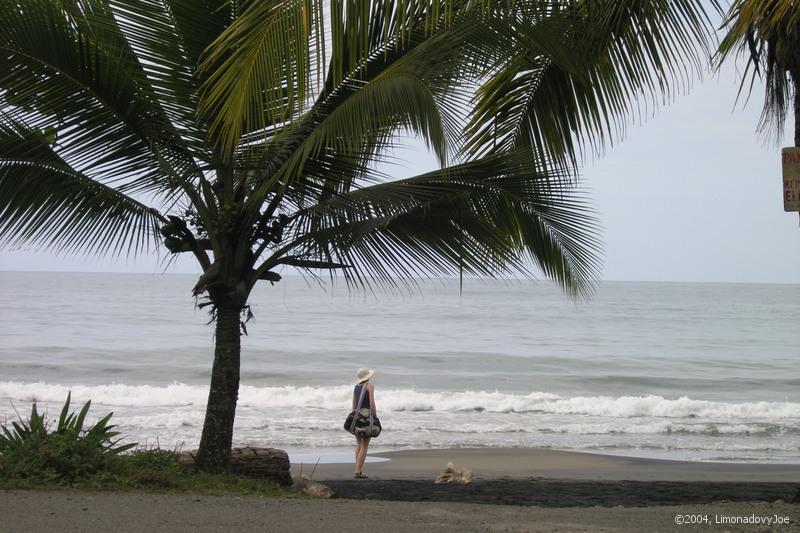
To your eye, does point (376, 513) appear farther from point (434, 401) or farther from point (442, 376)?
point (442, 376)

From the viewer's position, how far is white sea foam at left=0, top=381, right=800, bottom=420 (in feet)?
66.3

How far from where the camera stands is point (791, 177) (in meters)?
4.31

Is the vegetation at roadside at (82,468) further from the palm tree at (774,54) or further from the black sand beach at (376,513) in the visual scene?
the palm tree at (774,54)

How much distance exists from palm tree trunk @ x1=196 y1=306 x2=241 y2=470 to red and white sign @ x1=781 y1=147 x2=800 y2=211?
191 inches

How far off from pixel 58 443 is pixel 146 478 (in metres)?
0.73

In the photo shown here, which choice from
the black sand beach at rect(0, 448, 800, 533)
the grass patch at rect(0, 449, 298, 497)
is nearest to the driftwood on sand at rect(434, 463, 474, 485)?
the black sand beach at rect(0, 448, 800, 533)

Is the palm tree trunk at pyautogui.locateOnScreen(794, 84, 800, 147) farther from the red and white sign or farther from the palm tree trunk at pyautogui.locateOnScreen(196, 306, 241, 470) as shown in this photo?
the palm tree trunk at pyautogui.locateOnScreen(196, 306, 241, 470)

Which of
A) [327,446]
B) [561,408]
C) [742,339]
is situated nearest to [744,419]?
[561,408]

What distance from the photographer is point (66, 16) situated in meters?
6.73

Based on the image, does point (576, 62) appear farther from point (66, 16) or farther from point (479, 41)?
point (66, 16)

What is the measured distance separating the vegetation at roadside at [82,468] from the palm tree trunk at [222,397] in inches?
14.7

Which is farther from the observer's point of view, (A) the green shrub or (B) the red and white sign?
(A) the green shrub

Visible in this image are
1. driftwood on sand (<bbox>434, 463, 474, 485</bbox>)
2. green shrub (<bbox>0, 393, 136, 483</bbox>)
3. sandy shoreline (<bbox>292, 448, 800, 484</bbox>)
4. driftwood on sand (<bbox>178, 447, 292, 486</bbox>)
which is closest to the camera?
green shrub (<bbox>0, 393, 136, 483</bbox>)

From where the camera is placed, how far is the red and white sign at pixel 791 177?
4250mm
